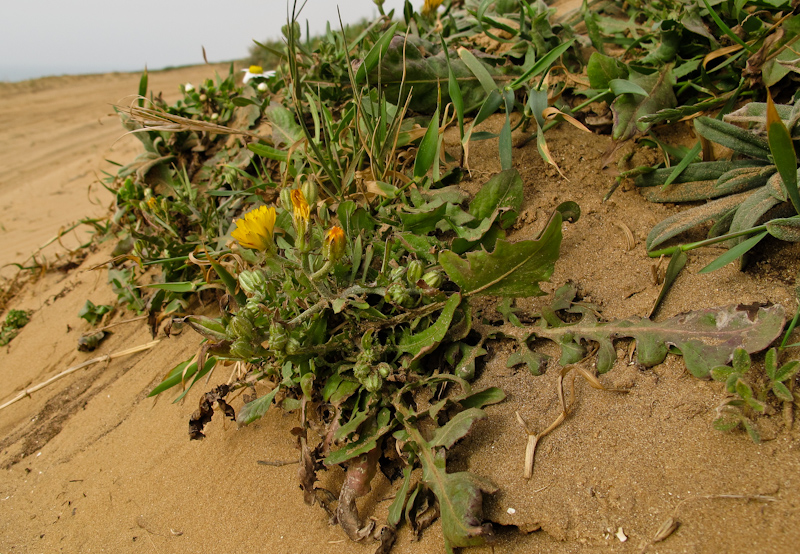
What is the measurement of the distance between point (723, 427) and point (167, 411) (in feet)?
5.30

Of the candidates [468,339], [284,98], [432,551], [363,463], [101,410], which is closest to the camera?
[432,551]

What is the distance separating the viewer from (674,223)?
1.33 m

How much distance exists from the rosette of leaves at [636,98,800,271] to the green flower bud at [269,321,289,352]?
3.33ft

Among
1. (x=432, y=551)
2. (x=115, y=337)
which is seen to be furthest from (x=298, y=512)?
(x=115, y=337)

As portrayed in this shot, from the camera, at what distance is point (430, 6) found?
6.67 feet

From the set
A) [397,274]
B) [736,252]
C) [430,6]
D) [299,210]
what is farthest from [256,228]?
[430,6]

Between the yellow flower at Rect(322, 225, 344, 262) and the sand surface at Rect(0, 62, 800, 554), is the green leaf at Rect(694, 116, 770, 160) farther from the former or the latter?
the yellow flower at Rect(322, 225, 344, 262)

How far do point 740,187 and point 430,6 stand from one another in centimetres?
139

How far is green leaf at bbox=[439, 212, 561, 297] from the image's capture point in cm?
120

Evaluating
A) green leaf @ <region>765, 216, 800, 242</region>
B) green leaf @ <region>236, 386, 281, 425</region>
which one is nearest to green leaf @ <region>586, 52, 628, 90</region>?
green leaf @ <region>765, 216, 800, 242</region>

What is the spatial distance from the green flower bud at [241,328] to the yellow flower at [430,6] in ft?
5.09

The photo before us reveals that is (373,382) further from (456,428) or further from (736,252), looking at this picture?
(736,252)

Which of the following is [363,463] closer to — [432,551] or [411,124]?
[432,551]

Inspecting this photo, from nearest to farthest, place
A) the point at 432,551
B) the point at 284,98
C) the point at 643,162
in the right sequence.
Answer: the point at 432,551 → the point at 643,162 → the point at 284,98
